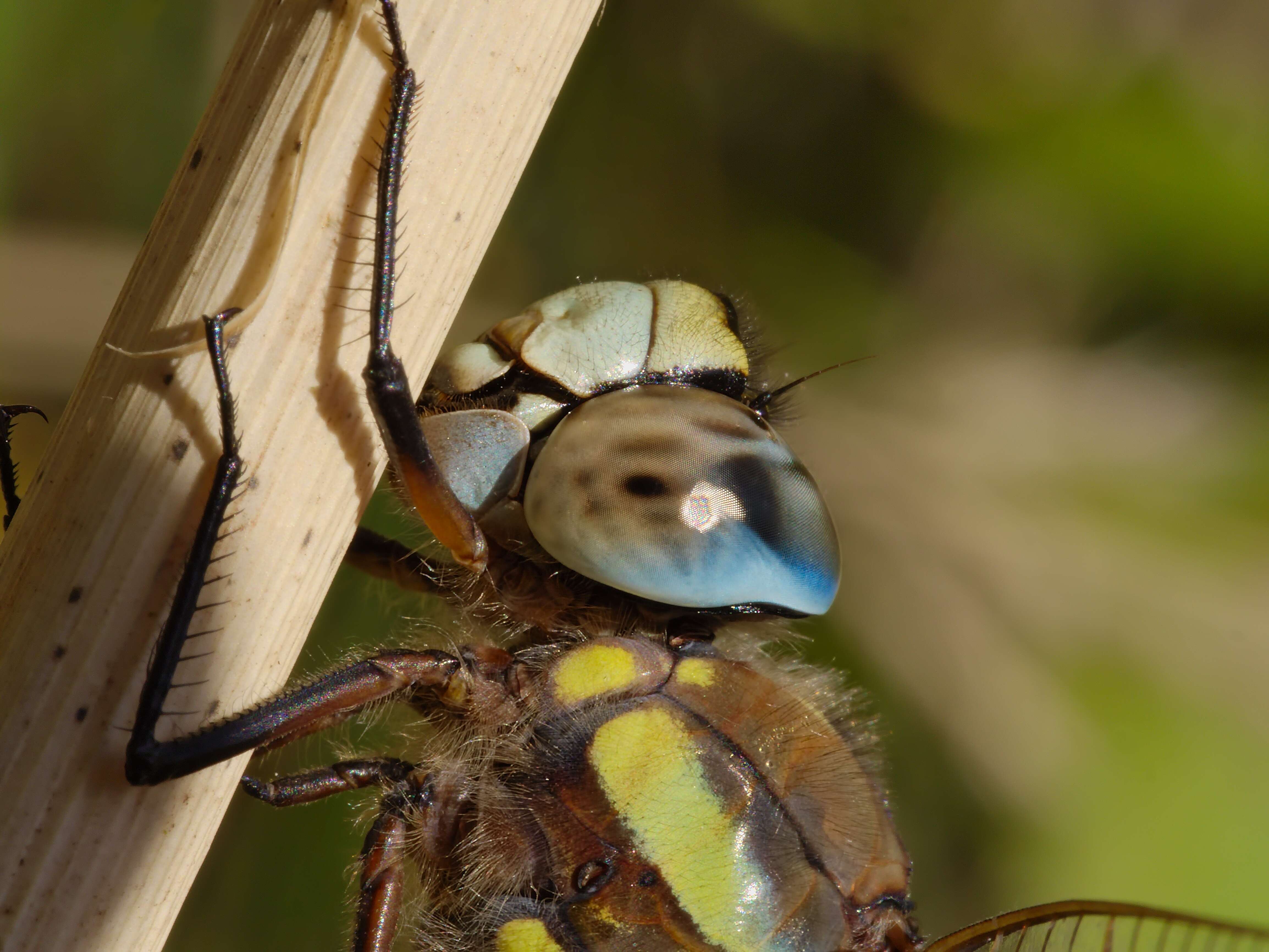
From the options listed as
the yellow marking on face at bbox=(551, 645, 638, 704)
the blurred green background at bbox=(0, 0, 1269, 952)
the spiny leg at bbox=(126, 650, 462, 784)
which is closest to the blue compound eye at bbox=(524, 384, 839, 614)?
the yellow marking on face at bbox=(551, 645, 638, 704)

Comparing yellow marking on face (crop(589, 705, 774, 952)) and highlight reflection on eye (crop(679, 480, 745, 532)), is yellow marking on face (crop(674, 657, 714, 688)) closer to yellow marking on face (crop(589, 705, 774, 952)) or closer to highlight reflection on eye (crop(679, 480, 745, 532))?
yellow marking on face (crop(589, 705, 774, 952))

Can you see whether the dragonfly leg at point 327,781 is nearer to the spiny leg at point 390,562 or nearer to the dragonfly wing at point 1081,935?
the spiny leg at point 390,562

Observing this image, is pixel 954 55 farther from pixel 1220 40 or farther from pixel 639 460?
pixel 639 460

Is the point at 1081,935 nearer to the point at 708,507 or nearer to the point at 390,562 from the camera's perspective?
A: the point at 708,507

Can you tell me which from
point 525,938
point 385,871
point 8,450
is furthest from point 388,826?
point 8,450

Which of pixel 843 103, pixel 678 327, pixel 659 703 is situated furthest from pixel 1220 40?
pixel 659 703
